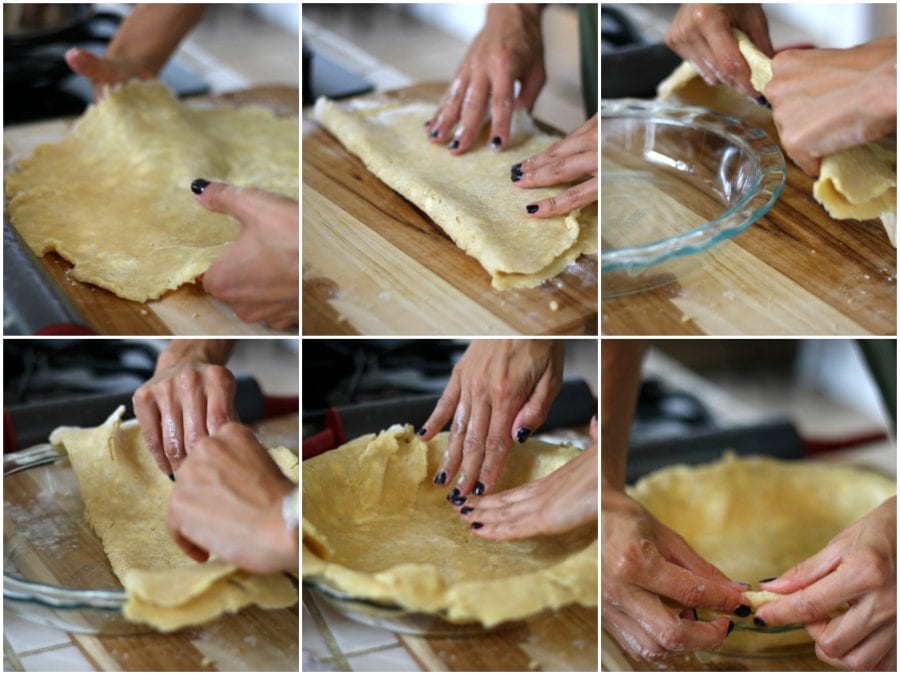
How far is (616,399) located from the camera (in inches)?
36.4

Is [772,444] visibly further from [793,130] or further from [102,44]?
[102,44]

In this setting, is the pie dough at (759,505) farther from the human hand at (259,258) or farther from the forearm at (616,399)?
the human hand at (259,258)

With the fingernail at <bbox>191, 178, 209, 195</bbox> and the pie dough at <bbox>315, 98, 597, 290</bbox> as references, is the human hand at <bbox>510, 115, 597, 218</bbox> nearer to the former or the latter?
the pie dough at <bbox>315, 98, 597, 290</bbox>

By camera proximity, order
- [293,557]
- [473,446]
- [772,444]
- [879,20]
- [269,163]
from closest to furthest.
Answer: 1. [293,557]
2. [473,446]
3. [269,163]
4. [772,444]
5. [879,20]

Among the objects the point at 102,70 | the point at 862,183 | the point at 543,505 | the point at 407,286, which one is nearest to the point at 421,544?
the point at 543,505

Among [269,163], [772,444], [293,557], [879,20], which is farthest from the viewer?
[879,20]

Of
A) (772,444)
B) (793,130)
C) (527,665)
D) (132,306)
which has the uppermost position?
(793,130)

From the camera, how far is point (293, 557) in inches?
29.4

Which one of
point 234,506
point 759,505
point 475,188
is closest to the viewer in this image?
point 234,506

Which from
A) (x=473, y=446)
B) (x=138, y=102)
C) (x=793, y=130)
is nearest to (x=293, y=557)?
(x=473, y=446)

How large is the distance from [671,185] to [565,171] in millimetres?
114

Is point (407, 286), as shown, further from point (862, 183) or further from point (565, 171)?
point (862, 183)

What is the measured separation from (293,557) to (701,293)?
37 cm

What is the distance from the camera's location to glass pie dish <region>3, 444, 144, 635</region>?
0.75m
